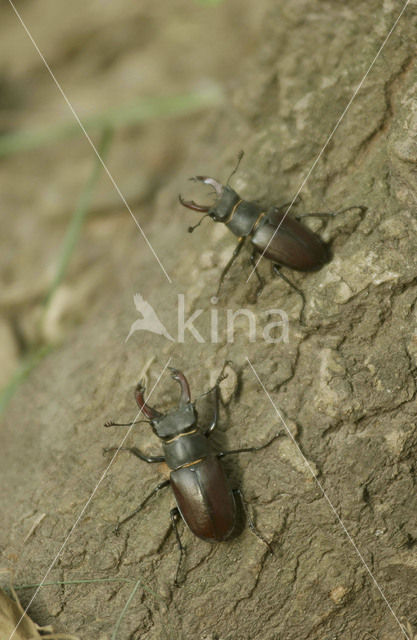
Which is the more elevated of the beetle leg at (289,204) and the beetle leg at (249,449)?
the beetle leg at (289,204)

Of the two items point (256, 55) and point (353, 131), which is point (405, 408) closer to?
point (353, 131)

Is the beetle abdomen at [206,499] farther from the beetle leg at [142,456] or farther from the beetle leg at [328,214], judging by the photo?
the beetle leg at [328,214]

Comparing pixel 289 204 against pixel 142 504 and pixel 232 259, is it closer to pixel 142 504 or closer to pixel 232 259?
pixel 232 259

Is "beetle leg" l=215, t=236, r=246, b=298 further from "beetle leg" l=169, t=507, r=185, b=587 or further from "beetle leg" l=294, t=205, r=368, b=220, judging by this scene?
"beetle leg" l=169, t=507, r=185, b=587

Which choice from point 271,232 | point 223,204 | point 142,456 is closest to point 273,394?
point 142,456

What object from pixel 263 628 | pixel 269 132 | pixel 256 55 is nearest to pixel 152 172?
pixel 256 55

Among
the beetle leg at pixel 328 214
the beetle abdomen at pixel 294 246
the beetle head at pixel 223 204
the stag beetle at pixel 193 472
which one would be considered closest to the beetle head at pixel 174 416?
the stag beetle at pixel 193 472
